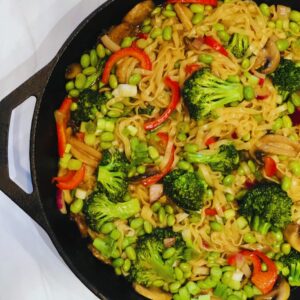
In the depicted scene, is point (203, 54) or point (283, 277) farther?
point (283, 277)

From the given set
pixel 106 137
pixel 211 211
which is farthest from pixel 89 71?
pixel 211 211

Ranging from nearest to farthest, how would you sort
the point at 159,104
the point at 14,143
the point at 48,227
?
the point at 48,227 → the point at 159,104 → the point at 14,143

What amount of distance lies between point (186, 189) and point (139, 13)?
1.40m

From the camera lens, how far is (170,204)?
4.04 meters

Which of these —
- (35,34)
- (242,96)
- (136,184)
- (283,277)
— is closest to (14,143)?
(35,34)

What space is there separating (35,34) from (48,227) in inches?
73.9

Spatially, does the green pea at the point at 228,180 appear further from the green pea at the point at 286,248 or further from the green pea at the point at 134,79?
the green pea at the point at 134,79

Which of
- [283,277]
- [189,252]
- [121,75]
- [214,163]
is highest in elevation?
[121,75]

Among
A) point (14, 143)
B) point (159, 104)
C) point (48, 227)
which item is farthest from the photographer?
point (14, 143)

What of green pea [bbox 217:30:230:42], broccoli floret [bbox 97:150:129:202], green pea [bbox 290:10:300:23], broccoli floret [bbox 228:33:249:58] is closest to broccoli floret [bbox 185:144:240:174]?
broccoli floret [bbox 97:150:129:202]

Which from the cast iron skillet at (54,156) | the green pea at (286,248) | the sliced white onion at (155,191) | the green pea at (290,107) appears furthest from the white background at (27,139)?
the green pea at (290,107)

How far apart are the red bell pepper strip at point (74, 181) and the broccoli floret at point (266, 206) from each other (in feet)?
3.97

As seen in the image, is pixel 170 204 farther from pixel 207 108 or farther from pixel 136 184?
pixel 207 108

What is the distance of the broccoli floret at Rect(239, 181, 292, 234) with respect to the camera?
12.5 ft
